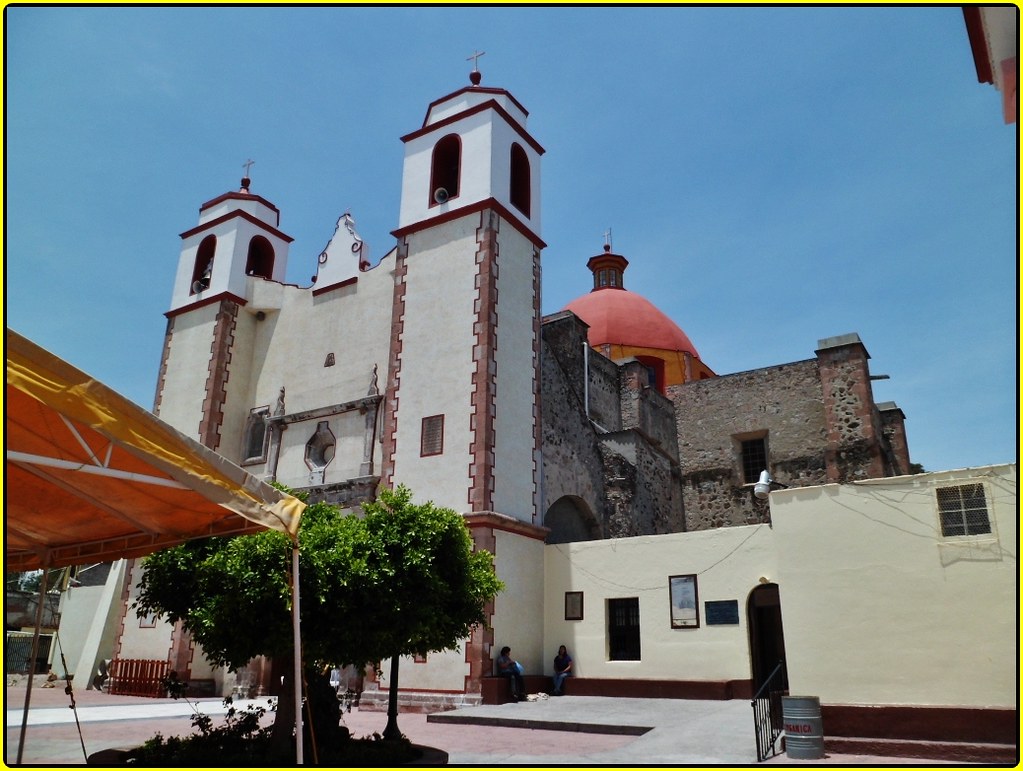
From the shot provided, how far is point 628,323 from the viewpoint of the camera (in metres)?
33.3

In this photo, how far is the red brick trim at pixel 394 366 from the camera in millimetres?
17828

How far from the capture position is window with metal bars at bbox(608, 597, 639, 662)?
16.0 m

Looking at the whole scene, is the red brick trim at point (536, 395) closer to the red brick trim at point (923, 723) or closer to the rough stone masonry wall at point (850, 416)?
the red brick trim at point (923, 723)

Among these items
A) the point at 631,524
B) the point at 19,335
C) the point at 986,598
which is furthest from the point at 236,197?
the point at 986,598

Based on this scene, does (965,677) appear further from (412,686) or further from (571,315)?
(571,315)

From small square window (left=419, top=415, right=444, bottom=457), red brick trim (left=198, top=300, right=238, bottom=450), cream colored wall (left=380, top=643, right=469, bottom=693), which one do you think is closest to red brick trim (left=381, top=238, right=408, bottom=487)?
small square window (left=419, top=415, right=444, bottom=457)

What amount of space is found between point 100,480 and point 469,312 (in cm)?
1130

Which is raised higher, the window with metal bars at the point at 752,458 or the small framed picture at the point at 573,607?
the window with metal bars at the point at 752,458

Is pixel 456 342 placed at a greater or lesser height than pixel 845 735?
greater

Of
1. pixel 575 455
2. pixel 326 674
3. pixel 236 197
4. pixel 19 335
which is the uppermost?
pixel 236 197

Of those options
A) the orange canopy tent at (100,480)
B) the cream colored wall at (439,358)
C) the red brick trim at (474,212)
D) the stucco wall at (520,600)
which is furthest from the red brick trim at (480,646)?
the red brick trim at (474,212)

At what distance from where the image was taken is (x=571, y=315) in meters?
23.4

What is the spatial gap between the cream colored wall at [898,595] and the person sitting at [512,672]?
6.63 metres

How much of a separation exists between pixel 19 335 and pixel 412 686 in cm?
1191
